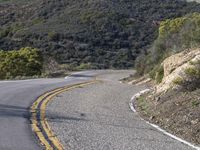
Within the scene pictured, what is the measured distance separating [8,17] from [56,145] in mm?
73496

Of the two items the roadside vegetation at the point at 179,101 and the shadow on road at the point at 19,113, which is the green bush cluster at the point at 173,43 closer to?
the roadside vegetation at the point at 179,101

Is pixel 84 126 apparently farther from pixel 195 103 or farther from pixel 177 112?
pixel 195 103

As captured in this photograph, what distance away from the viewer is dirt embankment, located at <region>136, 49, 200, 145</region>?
12.4 metres

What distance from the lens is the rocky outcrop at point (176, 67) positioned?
17.1 metres

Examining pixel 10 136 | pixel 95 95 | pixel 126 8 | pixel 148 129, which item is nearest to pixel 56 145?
pixel 10 136

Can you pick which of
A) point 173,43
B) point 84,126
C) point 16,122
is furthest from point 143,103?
point 173,43

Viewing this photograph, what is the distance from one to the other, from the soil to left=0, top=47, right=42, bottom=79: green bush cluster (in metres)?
33.5

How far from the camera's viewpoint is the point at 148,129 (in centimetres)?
1245

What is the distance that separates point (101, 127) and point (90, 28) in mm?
59819

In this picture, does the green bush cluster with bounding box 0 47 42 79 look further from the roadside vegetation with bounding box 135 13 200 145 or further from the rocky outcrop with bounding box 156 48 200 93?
A: the rocky outcrop with bounding box 156 48 200 93

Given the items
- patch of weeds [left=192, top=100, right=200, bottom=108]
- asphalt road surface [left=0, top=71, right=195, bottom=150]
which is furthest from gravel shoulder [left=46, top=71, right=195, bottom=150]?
patch of weeds [left=192, top=100, right=200, bottom=108]

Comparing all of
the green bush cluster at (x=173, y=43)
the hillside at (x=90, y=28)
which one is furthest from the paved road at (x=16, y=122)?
the hillside at (x=90, y=28)

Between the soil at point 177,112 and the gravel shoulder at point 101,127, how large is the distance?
452mm

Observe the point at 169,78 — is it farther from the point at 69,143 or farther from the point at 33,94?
the point at 69,143
